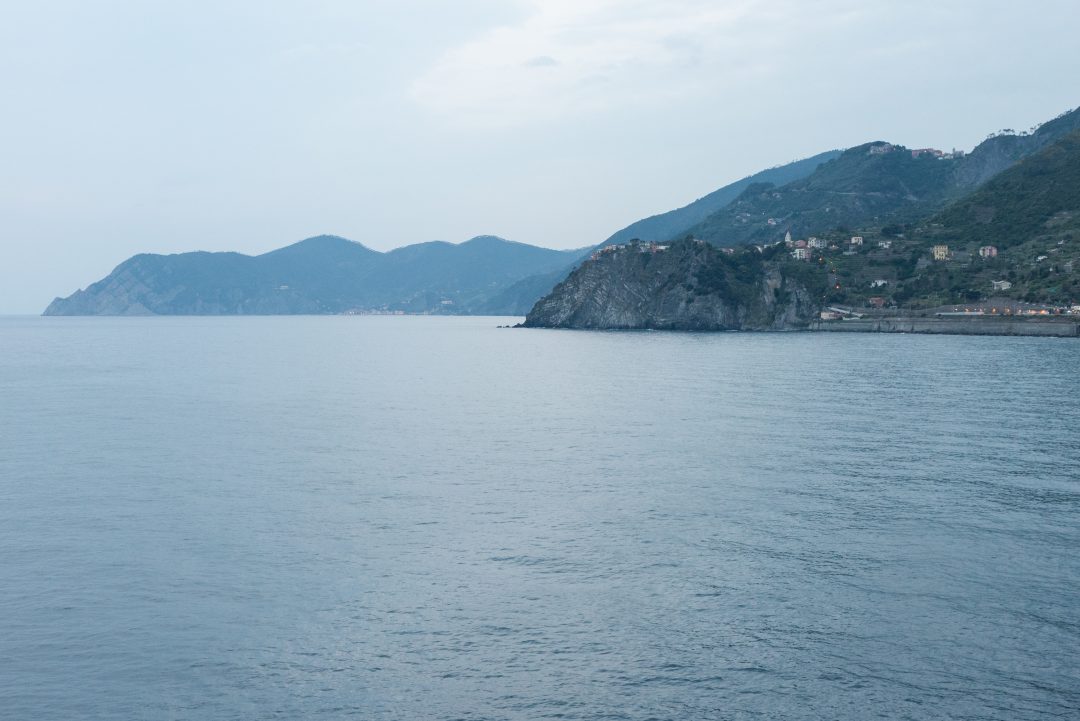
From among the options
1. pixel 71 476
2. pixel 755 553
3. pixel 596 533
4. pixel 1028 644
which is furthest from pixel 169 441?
pixel 1028 644

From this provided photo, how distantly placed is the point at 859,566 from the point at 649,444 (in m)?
29.8

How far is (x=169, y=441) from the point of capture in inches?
2628

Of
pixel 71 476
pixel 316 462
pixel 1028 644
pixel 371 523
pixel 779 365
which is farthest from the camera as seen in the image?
pixel 779 365

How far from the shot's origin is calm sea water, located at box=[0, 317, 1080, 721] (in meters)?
24.9

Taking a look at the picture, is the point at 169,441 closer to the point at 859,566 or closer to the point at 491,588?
the point at 491,588

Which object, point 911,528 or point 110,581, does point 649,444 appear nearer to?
point 911,528

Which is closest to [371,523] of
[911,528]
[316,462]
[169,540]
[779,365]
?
[169,540]

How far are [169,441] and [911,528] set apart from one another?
54.9 m

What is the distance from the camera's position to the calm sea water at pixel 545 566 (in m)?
24.9

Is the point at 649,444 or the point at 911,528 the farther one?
the point at 649,444

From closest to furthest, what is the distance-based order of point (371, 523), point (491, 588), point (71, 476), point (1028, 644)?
point (1028, 644)
point (491, 588)
point (371, 523)
point (71, 476)

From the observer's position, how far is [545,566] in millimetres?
35219

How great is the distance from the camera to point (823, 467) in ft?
179

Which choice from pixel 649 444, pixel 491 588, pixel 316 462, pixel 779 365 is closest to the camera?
pixel 491 588
